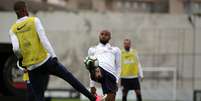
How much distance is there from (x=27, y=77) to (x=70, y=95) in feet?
47.0

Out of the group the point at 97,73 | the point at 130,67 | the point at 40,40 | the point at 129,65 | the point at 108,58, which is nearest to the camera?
the point at 40,40

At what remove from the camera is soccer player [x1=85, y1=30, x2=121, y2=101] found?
35.9 feet

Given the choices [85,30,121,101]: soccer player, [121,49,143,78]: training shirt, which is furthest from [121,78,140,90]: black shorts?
[85,30,121,101]: soccer player

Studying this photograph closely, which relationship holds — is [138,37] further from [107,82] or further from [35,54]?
[35,54]

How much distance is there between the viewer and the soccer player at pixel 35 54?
366 inches

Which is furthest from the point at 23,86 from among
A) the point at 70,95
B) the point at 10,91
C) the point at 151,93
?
the point at 151,93

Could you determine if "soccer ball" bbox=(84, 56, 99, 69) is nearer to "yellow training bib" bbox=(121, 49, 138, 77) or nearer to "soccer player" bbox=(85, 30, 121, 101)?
"soccer player" bbox=(85, 30, 121, 101)

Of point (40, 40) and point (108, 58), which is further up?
point (40, 40)

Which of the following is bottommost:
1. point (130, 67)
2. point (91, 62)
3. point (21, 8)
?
point (130, 67)

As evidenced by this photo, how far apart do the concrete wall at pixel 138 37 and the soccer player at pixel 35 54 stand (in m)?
15.6

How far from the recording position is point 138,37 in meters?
25.8

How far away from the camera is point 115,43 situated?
25.6 metres

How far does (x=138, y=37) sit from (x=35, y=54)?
1665cm

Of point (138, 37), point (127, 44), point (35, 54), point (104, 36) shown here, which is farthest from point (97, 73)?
point (138, 37)
